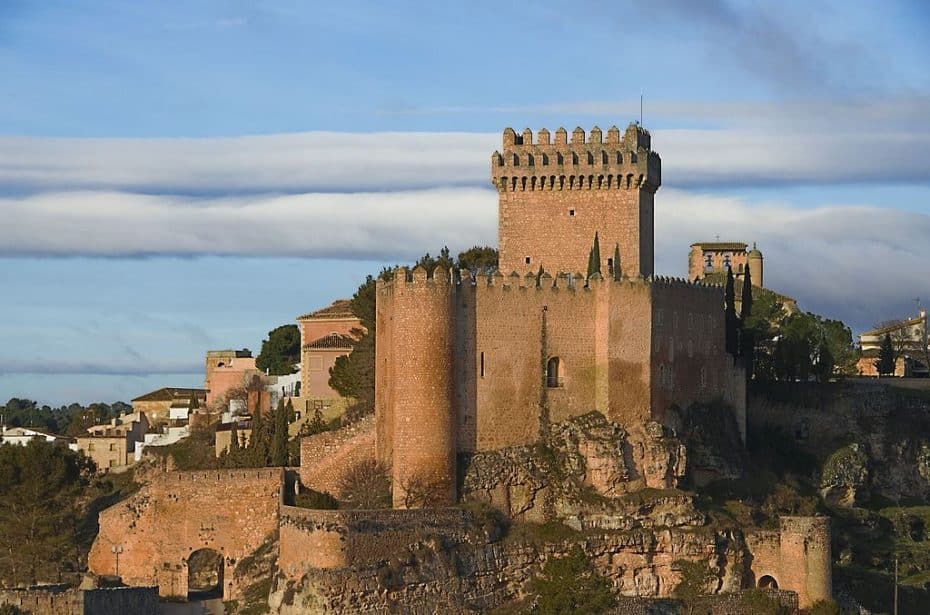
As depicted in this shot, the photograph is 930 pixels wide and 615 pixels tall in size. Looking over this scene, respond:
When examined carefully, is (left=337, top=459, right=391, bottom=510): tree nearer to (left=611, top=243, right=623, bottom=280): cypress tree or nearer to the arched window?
the arched window

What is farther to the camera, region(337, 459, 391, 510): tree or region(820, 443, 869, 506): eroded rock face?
region(820, 443, 869, 506): eroded rock face

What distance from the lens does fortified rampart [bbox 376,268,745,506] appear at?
5822cm

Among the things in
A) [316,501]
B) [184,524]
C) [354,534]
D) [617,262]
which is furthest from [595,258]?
[184,524]

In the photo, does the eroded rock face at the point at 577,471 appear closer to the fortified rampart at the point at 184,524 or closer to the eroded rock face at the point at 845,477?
the fortified rampart at the point at 184,524

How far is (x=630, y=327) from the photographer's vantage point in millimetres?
59938

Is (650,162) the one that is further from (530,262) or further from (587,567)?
(587,567)

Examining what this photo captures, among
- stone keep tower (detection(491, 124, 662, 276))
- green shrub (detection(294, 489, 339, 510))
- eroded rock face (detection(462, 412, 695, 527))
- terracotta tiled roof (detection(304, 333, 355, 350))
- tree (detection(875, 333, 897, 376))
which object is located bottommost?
green shrub (detection(294, 489, 339, 510))

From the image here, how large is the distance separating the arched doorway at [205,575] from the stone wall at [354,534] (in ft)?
23.0

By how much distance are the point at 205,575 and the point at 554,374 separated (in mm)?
13877

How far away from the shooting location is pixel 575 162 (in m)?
63.9

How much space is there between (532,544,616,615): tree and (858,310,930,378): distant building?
89.9 ft

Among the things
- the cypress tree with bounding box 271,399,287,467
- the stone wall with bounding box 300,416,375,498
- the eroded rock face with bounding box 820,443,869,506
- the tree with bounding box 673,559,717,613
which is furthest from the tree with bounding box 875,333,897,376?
the stone wall with bounding box 300,416,375,498

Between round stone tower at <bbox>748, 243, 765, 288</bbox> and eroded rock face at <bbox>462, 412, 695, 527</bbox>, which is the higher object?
round stone tower at <bbox>748, 243, 765, 288</bbox>

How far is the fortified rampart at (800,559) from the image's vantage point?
57.4 metres
